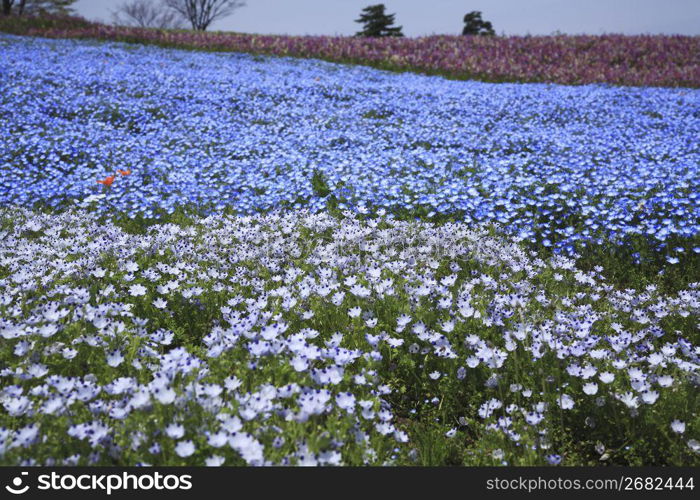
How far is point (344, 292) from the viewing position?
4211mm

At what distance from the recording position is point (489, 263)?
503 cm

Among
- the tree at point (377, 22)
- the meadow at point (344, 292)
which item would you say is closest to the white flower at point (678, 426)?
the meadow at point (344, 292)

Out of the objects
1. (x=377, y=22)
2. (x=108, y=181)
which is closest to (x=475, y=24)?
(x=377, y=22)

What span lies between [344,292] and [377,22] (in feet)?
150

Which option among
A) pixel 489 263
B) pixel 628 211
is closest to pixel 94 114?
pixel 489 263

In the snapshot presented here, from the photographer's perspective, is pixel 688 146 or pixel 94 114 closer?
pixel 688 146

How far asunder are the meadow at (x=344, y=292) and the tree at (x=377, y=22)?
37.6 metres

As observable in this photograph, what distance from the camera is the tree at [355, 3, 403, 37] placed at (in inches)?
1770

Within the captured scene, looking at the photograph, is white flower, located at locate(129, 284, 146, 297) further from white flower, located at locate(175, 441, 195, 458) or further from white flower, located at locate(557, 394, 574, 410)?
white flower, located at locate(557, 394, 574, 410)

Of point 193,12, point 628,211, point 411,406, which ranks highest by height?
point 193,12

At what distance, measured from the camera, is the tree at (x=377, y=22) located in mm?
44969

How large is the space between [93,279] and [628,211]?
603cm

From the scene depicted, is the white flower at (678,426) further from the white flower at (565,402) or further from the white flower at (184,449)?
the white flower at (184,449)

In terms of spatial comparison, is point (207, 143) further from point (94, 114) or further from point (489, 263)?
point (489, 263)
